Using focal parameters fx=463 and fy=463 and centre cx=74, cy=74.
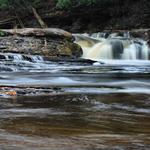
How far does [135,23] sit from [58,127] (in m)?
24.7

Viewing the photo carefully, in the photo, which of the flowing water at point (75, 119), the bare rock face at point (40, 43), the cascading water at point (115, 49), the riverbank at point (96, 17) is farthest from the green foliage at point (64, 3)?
the flowing water at point (75, 119)

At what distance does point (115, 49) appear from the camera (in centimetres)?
2369

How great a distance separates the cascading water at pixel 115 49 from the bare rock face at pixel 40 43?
0.85m

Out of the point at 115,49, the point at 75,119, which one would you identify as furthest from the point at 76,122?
the point at 115,49

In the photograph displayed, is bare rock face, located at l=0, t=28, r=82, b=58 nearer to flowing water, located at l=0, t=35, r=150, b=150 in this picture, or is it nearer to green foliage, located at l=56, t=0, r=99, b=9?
green foliage, located at l=56, t=0, r=99, b=9

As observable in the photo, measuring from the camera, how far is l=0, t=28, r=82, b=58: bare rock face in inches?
850

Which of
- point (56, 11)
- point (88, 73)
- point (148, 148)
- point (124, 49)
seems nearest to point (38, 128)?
point (148, 148)

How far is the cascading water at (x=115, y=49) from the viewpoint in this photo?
23578 millimetres

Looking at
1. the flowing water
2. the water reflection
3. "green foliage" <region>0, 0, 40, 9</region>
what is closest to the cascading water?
"green foliage" <region>0, 0, 40, 9</region>

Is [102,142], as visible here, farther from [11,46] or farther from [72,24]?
[72,24]

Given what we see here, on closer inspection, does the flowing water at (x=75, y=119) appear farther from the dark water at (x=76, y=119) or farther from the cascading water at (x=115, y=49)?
the cascading water at (x=115, y=49)

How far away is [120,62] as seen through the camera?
73.2 feet

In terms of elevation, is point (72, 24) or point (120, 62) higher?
point (72, 24)

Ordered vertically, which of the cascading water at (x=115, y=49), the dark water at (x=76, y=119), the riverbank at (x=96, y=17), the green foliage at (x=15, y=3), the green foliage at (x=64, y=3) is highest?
the green foliage at (x=15, y=3)
